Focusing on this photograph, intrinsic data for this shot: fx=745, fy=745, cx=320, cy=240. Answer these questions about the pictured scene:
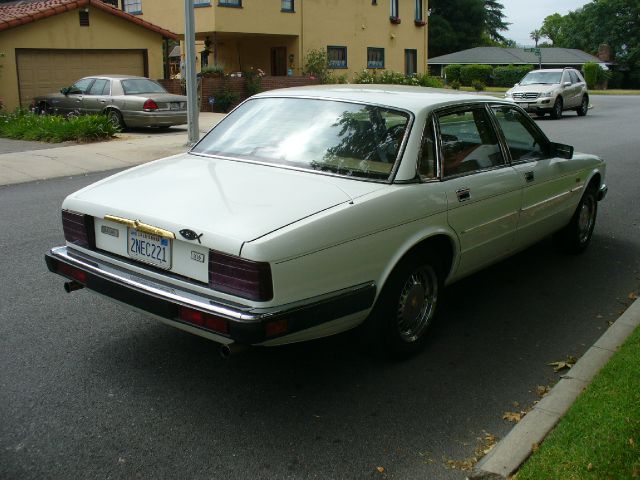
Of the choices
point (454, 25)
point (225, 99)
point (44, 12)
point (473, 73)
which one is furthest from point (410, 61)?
point (454, 25)

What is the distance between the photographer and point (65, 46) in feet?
79.8

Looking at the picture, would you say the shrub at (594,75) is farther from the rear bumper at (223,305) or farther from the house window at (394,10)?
the rear bumper at (223,305)

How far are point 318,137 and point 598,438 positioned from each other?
2409 mm

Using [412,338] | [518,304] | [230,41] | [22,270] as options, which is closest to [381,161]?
[412,338]

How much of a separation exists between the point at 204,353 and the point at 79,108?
1740 cm

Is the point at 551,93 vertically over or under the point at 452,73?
under

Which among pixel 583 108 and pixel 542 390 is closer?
pixel 542 390

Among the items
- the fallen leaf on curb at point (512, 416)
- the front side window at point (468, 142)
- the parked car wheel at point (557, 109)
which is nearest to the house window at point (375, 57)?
the parked car wheel at point (557, 109)

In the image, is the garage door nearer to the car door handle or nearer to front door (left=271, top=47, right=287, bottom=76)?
front door (left=271, top=47, right=287, bottom=76)

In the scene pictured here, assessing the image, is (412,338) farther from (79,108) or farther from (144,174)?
(79,108)

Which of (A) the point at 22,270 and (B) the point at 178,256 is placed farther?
(A) the point at 22,270

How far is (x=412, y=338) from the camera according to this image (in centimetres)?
471

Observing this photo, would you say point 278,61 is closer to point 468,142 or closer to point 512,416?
point 468,142

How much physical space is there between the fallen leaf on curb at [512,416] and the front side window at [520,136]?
2.24 meters
